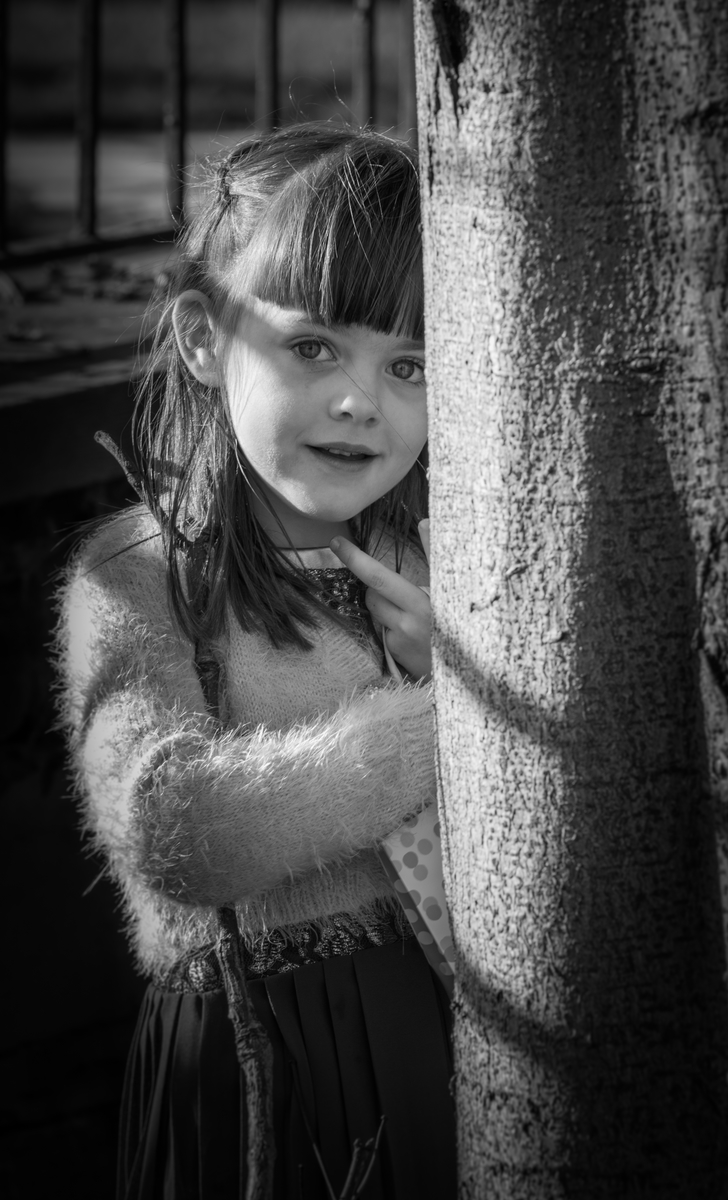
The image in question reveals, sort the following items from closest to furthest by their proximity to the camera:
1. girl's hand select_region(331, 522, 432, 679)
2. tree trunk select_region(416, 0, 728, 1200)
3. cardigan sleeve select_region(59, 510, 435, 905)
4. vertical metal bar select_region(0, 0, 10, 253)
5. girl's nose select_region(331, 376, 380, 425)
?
tree trunk select_region(416, 0, 728, 1200) → cardigan sleeve select_region(59, 510, 435, 905) → girl's nose select_region(331, 376, 380, 425) → girl's hand select_region(331, 522, 432, 679) → vertical metal bar select_region(0, 0, 10, 253)

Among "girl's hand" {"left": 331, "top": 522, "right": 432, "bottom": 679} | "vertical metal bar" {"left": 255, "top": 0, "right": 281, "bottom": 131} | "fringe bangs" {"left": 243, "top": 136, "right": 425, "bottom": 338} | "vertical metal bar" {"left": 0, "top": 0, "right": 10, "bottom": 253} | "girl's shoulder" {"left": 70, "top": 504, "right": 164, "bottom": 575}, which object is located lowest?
"girl's hand" {"left": 331, "top": 522, "right": 432, "bottom": 679}

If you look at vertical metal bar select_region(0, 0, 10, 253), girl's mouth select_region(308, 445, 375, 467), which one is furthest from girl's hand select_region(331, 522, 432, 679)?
vertical metal bar select_region(0, 0, 10, 253)

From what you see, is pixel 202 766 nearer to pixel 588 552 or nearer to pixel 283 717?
pixel 283 717

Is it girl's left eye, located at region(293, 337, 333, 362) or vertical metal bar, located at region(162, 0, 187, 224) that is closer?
girl's left eye, located at region(293, 337, 333, 362)

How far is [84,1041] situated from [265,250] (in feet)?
6.64

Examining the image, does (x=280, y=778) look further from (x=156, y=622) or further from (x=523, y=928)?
(x=523, y=928)

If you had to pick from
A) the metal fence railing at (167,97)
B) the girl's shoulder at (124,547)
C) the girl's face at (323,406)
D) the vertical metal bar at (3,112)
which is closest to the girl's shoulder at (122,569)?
the girl's shoulder at (124,547)

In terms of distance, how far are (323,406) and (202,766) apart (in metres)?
0.49

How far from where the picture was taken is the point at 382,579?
1.52 m

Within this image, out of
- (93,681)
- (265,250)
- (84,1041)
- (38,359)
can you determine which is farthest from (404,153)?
(84,1041)

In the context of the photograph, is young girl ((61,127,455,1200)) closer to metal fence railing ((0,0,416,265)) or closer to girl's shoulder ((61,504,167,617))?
girl's shoulder ((61,504,167,617))

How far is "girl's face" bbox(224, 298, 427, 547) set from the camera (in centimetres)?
143

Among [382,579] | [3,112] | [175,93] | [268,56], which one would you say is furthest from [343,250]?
[268,56]

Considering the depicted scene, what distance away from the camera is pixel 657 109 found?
2.72ft
